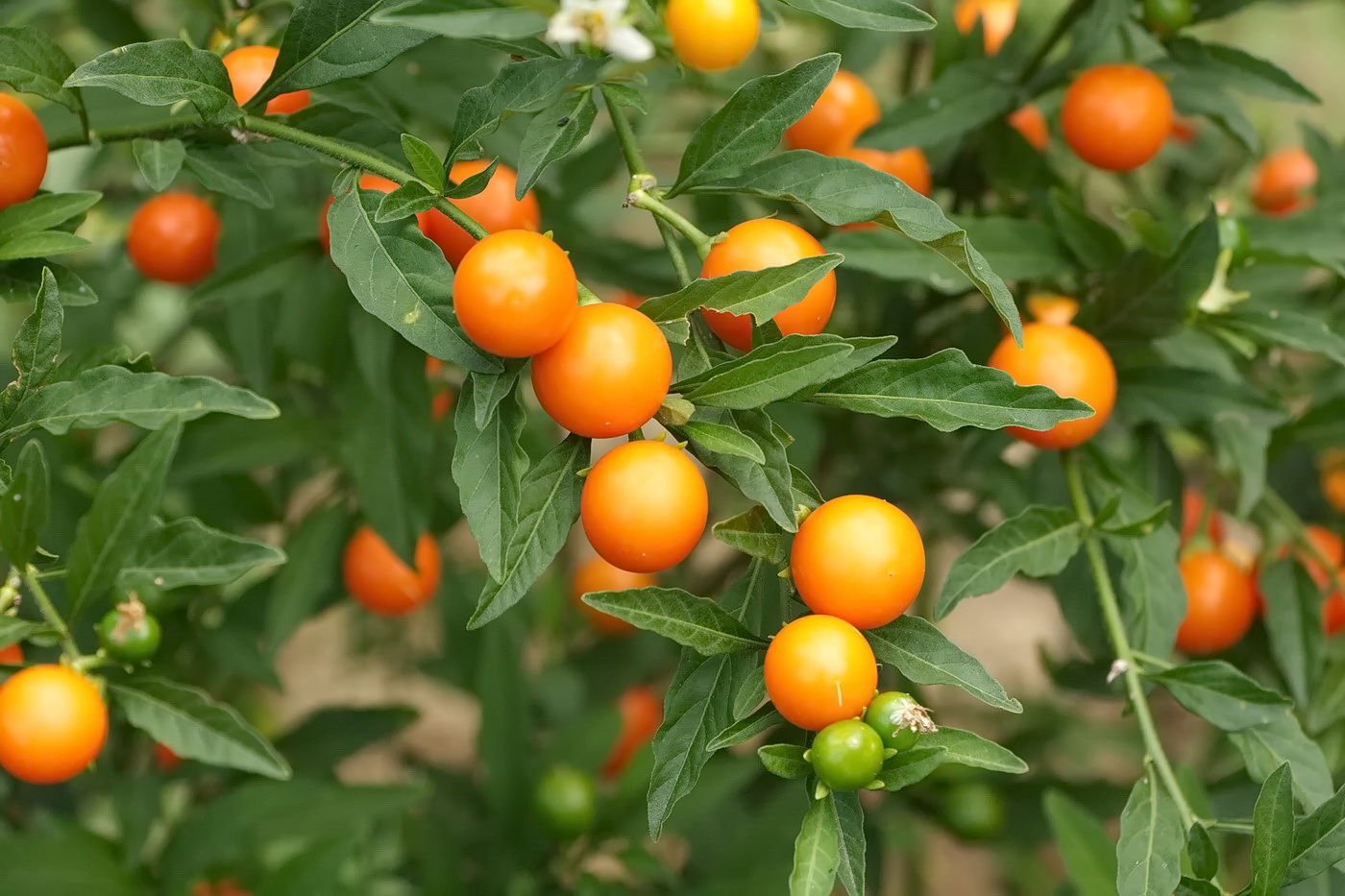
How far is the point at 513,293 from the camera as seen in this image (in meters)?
0.62

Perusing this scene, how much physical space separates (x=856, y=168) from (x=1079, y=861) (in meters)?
0.64

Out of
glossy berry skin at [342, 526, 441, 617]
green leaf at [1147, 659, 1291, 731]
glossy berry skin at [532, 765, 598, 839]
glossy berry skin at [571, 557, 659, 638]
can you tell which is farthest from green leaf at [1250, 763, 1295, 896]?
glossy berry skin at [571, 557, 659, 638]

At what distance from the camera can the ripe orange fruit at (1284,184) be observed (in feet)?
4.93

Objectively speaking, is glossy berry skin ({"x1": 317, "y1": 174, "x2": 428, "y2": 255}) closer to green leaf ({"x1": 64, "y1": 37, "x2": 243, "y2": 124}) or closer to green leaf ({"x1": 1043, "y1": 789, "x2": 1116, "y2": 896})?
green leaf ({"x1": 64, "y1": 37, "x2": 243, "y2": 124})

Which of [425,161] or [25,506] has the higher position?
[425,161]

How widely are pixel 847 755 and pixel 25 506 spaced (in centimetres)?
51

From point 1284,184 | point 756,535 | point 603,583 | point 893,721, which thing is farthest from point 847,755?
point 1284,184

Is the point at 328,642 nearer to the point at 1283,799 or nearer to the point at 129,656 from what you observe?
the point at 129,656

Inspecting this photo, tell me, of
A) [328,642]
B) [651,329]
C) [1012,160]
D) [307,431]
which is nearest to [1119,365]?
[1012,160]

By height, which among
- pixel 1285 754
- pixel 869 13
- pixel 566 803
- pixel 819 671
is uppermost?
pixel 869 13

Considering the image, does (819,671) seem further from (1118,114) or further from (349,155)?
(1118,114)

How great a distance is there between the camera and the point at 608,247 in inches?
47.5

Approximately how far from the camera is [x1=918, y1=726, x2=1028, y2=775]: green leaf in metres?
0.66

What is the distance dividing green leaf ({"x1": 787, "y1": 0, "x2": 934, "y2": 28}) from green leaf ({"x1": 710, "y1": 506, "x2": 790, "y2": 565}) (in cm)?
29
